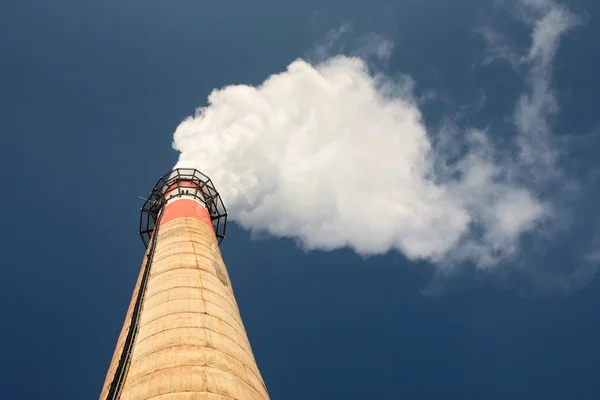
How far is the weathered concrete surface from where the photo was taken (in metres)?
8.27

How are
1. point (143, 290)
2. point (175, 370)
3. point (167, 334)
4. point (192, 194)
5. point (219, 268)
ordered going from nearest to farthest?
1. point (175, 370)
2. point (167, 334)
3. point (143, 290)
4. point (219, 268)
5. point (192, 194)

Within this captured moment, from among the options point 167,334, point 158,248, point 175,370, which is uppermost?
point 158,248

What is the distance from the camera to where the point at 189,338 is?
31.8ft

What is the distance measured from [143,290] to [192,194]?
28.6ft

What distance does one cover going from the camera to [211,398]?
790cm

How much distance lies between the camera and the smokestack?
8352 millimetres

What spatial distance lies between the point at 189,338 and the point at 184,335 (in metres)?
0.17

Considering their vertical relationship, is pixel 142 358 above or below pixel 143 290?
below

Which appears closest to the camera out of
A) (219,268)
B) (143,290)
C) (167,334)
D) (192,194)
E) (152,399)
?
(152,399)

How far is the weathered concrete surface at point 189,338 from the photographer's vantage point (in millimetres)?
8266

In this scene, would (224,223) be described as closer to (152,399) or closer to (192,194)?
(192,194)

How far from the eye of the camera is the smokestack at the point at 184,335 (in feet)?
27.4

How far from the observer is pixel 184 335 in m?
9.79

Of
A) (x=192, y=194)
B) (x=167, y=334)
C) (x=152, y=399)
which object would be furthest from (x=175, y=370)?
(x=192, y=194)
